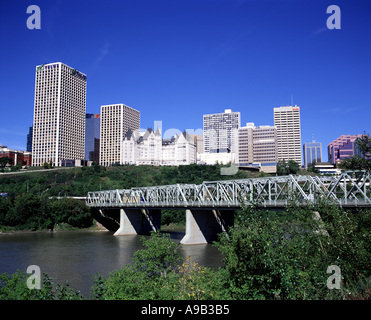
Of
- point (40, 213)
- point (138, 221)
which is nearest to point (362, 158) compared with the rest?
point (138, 221)

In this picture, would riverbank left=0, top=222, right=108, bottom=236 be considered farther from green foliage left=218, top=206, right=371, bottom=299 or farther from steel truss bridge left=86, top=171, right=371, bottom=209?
green foliage left=218, top=206, right=371, bottom=299

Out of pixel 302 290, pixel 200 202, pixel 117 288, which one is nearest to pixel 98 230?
pixel 200 202

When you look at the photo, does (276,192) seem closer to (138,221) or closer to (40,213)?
(138,221)

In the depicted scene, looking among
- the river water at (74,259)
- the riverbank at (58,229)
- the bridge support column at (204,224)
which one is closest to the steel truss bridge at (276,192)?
the bridge support column at (204,224)

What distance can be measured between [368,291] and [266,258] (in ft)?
12.9

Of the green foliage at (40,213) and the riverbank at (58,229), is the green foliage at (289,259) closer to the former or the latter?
the riverbank at (58,229)

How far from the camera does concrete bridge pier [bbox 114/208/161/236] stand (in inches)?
3248

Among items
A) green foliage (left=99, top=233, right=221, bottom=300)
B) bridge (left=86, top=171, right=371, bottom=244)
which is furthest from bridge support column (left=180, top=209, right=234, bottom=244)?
green foliage (left=99, top=233, right=221, bottom=300)

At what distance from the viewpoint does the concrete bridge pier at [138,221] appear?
3248 inches

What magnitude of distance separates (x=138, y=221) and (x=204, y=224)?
85.7 ft

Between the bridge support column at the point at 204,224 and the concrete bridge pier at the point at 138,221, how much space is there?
20722mm

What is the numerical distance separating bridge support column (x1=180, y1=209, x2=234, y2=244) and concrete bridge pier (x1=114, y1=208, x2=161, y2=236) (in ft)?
68.0
